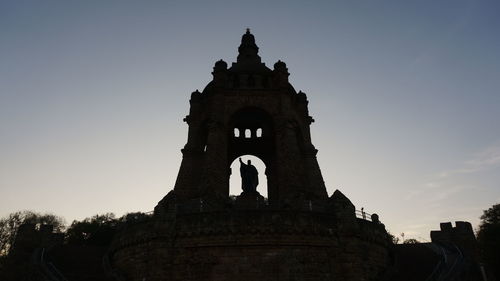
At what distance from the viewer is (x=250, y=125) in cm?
3038

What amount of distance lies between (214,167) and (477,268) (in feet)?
52.1

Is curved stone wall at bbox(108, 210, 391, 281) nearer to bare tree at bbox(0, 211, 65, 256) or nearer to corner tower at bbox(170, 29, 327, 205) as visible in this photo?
corner tower at bbox(170, 29, 327, 205)

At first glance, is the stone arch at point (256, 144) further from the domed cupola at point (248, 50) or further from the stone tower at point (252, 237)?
the domed cupola at point (248, 50)

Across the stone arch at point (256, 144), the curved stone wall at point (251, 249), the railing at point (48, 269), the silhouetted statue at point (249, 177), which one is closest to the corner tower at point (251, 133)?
the stone arch at point (256, 144)

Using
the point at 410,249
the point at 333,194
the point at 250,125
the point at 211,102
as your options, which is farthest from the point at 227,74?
the point at 410,249

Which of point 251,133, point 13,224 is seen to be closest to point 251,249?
point 251,133

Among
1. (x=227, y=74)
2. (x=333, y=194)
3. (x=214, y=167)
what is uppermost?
(x=227, y=74)

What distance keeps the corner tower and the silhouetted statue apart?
1232 millimetres

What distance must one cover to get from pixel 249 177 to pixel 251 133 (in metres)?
5.31

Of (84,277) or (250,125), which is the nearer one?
(84,277)

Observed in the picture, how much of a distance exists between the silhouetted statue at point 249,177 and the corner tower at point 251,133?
1232 millimetres

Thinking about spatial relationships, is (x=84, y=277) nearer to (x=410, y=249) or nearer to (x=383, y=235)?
(x=383, y=235)

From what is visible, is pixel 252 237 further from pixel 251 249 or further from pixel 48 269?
pixel 48 269

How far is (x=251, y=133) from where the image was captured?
30297mm
